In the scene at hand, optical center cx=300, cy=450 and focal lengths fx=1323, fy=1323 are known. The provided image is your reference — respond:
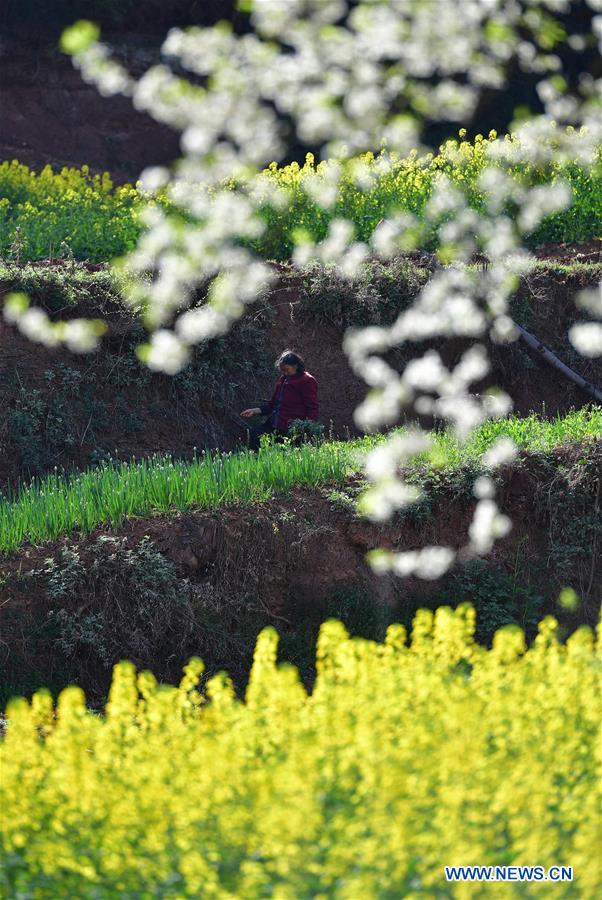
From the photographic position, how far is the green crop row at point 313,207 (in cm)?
1430

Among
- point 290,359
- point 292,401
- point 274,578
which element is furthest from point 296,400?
point 274,578

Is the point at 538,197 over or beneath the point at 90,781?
over

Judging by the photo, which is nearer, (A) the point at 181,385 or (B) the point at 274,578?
(B) the point at 274,578

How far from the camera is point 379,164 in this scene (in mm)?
14406

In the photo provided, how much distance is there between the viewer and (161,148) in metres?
23.5

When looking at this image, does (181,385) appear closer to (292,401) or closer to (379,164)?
(292,401)

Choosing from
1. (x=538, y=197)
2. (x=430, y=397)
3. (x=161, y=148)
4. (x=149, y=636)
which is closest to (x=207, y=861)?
(x=149, y=636)

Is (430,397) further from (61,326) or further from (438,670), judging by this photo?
(438,670)

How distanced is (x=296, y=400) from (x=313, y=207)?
523 cm

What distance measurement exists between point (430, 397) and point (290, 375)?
3.06 m

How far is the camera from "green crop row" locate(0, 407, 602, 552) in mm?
8000

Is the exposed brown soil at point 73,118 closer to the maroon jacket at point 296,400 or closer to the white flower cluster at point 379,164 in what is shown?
the white flower cluster at point 379,164

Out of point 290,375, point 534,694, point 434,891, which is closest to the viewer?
point 434,891

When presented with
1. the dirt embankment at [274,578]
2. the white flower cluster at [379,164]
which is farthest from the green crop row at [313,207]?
the dirt embankment at [274,578]
